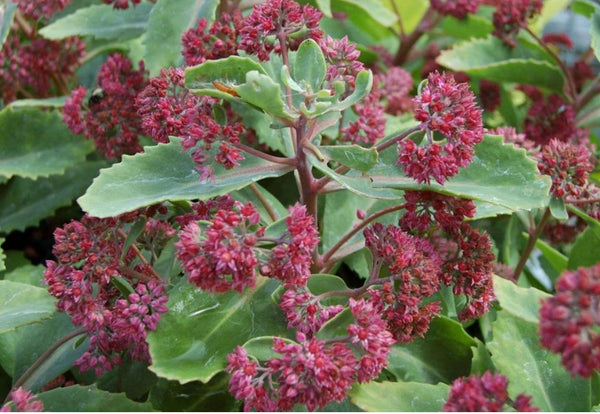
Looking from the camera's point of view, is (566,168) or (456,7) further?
(456,7)

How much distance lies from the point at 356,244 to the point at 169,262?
0.28 m

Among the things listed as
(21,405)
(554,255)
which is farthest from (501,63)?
(21,405)

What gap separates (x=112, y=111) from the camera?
4.45ft

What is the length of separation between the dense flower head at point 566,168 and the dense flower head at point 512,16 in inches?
22.8

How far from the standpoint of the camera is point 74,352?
46.5 inches

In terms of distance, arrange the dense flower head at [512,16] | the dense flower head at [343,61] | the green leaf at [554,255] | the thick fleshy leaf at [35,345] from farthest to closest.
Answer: the dense flower head at [512,16] < the green leaf at [554,255] < the thick fleshy leaf at [35,345] < the dense flower head at [343,61]

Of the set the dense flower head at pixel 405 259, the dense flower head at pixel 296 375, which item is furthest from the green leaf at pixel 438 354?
the dense flower head at pixel 296 375

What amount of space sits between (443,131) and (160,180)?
0.37 metres

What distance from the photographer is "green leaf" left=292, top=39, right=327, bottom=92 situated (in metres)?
1.04

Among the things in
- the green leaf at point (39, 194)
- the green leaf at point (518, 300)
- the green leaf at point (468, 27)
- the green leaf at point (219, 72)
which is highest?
the green leaf at point (219, 72)

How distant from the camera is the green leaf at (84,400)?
1.03m

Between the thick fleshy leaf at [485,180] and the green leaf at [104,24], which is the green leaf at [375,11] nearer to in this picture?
the green leaf at [104,24]

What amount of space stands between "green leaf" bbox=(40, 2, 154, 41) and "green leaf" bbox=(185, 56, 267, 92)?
645 millimetres

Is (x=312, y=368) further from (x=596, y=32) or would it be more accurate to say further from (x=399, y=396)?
(x=596, y=32)
